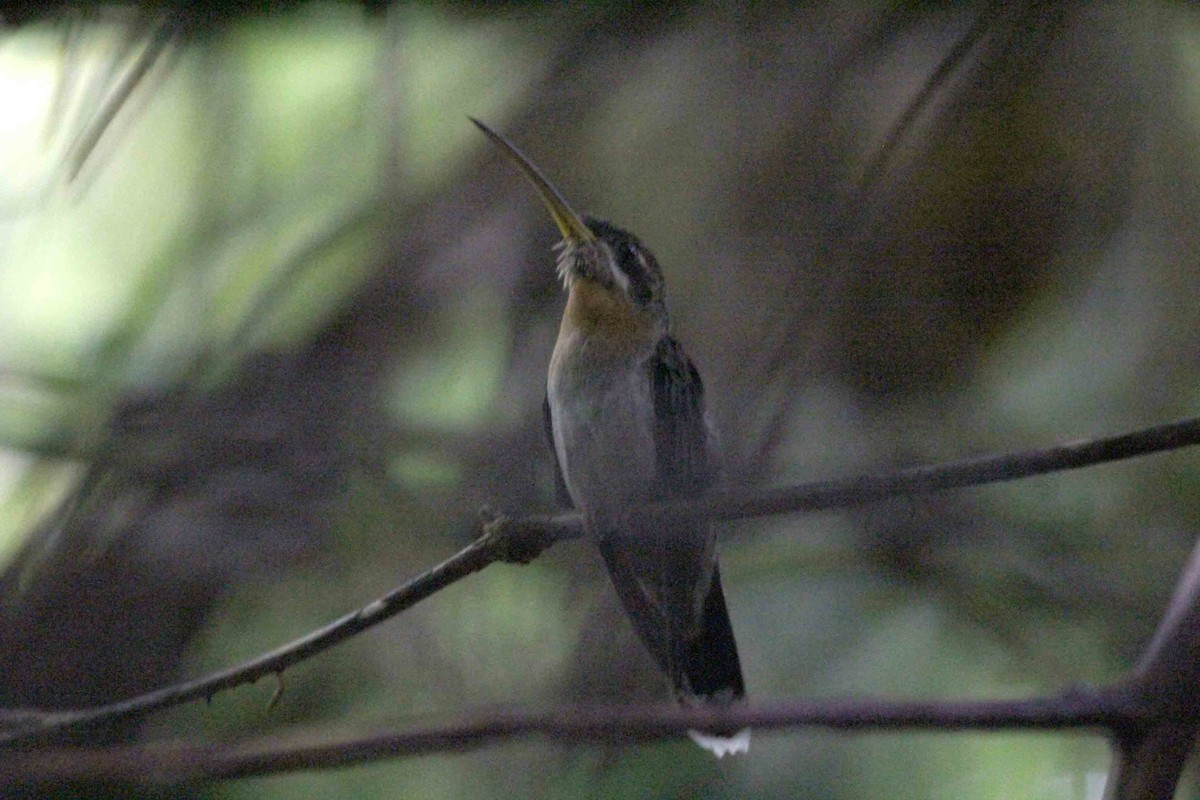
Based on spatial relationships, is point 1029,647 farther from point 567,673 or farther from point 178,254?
point 178,254

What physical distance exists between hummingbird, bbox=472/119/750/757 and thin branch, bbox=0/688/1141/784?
31.8 inches

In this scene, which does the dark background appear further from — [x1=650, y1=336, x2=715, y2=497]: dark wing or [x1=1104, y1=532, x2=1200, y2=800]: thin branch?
[x1=1104, y1=532, x2=1200, y2=800]: thin branch

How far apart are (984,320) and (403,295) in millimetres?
787

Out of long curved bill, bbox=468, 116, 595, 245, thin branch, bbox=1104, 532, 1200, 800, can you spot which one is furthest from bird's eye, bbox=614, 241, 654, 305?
thin branch, bbox=1104, 532, 1200, 800

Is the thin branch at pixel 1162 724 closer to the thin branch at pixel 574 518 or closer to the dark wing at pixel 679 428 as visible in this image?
the thin branch at pixel 574 518

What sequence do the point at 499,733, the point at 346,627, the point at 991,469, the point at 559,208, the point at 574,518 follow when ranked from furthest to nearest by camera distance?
the point at 559,208 → the point at 574,518 → the point at 346,627 → the point at 991,469 → the point at 499,733

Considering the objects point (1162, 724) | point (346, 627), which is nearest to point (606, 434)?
point (346, 627)

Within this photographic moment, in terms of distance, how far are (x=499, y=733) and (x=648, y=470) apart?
89cm

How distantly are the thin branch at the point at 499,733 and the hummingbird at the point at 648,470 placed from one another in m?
0.81

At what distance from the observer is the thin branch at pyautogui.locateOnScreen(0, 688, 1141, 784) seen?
1.33 ft

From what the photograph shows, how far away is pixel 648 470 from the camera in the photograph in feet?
4.32

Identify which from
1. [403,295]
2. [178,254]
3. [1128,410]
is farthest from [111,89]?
[1128,410]

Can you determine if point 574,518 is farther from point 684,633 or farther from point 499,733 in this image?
point 499,733

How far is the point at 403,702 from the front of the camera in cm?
155
